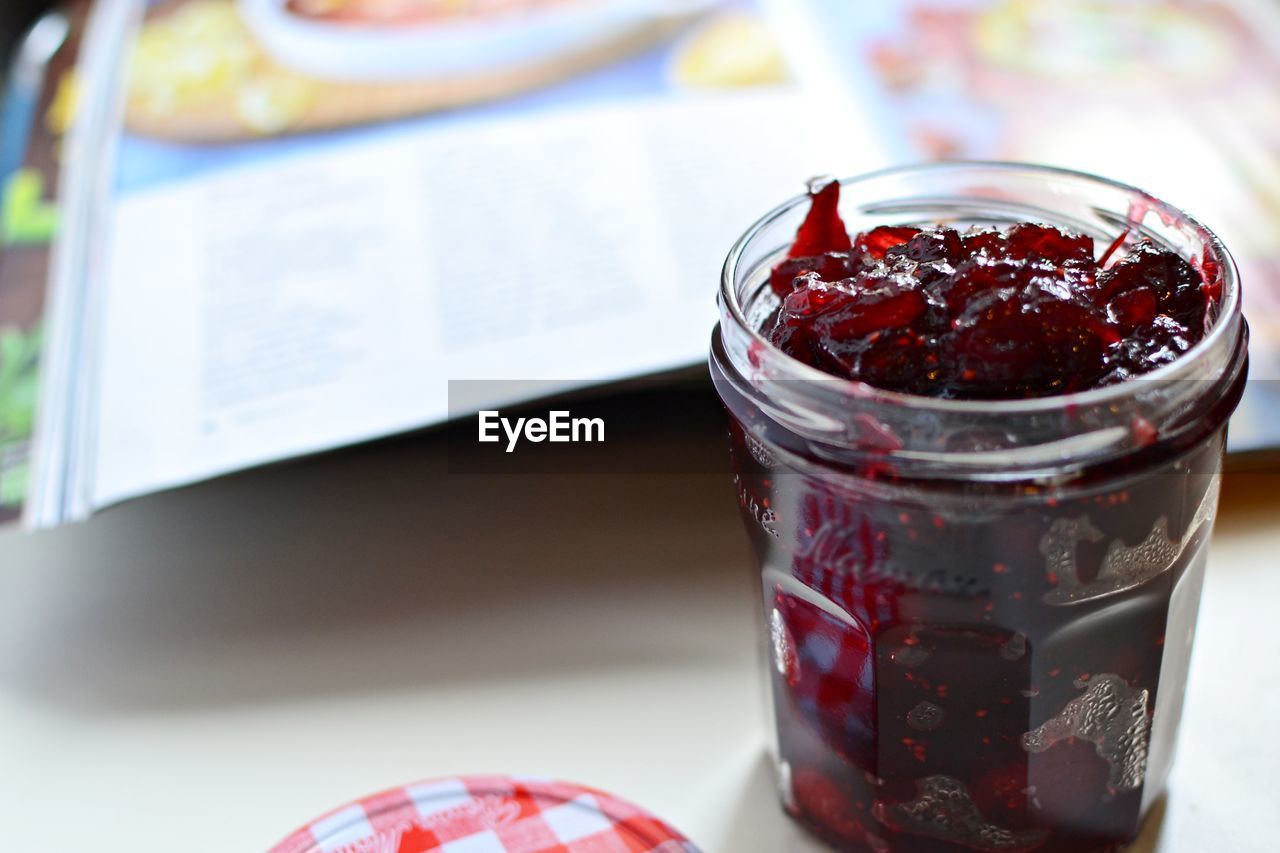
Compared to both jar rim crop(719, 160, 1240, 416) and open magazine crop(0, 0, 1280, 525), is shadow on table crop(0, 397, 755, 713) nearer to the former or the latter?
open magazine crop(0, 0, 1280, 525)

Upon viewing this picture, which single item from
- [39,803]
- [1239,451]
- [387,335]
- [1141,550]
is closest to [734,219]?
[387,335]

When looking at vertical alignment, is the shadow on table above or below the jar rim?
below

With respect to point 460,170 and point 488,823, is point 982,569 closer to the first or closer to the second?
point 488,823

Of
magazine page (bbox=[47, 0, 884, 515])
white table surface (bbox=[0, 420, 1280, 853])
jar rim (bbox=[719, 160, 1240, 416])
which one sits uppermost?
jar rim (bbox=[719, 160, 1240, 416])

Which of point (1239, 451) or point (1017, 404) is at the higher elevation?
point (1017, 404)

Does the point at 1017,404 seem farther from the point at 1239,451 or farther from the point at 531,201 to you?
the point at 531,201

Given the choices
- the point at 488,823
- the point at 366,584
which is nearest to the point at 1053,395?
the point at 488,823

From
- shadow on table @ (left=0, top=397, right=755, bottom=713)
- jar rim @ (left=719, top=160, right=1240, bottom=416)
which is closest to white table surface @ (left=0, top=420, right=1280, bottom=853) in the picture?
shadow on table @ (left=0, top=397, right=755, bottom=713)
